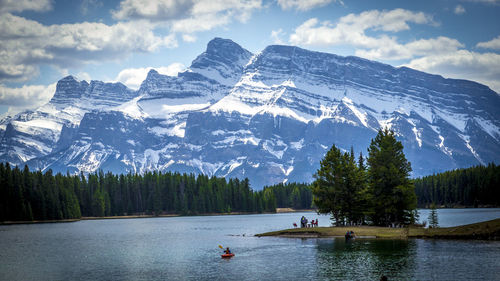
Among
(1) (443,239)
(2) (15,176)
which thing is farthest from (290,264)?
(2) (15,176)

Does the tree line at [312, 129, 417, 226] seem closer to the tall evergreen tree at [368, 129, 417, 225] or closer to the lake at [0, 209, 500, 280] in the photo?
the tall evergreen tree at [368, 129, 417, 225]

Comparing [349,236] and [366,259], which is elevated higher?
[349,236]

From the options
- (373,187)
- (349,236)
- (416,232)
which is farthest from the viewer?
(373,187)

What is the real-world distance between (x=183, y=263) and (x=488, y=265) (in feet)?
133

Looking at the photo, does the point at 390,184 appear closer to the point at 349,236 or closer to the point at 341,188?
the point at 341,188

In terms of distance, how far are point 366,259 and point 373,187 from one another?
38462 mm

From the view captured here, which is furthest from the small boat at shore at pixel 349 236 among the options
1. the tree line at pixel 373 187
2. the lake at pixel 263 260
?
the tree line at pixel 373 187

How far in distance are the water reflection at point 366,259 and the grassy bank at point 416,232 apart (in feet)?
14.7

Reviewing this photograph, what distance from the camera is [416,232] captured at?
321ft

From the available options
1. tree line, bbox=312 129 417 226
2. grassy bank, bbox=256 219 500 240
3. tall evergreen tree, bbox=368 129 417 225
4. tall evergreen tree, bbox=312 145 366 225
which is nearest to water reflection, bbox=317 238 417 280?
grassy bank, bbox=256 219 500 240

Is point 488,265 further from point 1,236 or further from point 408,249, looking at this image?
point 1,236

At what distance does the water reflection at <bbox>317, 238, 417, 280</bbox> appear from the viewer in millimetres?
64544

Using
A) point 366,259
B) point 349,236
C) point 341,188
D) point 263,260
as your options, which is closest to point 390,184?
point 341,188

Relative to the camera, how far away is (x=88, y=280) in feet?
218
